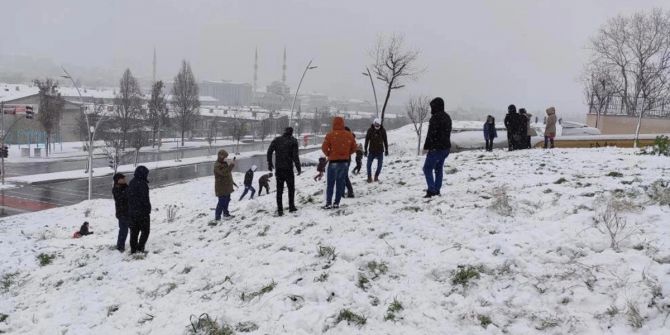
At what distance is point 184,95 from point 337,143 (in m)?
71.6

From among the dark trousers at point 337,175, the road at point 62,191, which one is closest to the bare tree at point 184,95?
the road at point 62,191

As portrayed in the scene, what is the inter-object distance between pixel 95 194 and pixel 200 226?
2680 cm

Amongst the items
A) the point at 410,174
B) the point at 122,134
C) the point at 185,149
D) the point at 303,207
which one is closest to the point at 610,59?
the point at 410,174

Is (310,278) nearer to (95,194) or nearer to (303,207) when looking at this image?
(303,207)

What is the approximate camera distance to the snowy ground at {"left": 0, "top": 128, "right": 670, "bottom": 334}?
4.40m

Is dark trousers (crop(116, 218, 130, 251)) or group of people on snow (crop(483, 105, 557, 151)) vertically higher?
group of people on snow (crop(483, 105, 557, 151))

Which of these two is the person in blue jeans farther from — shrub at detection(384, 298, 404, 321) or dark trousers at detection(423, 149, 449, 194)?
shrub at detection(384, 298, 404, 321)

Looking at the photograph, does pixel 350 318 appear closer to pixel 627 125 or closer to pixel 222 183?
pixel 222 183

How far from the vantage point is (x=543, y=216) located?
20.9 ft

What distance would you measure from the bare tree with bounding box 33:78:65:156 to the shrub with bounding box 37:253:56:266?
5665 centimetres

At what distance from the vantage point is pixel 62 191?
33.5m

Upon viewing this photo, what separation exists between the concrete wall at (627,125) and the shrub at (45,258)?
33.2m

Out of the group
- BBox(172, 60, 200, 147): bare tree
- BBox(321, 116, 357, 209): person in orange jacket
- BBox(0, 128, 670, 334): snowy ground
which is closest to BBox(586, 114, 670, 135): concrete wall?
BBox(0, 128, 670, 334): snowy ground

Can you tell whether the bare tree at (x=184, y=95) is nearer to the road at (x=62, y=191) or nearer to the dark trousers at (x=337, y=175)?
the road at (x=62, y=191)
